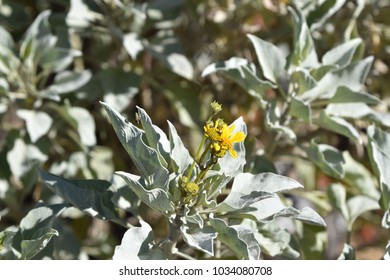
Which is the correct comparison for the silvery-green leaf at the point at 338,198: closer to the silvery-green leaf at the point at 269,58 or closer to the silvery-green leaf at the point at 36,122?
the silvery-green leaf at the point at 269,58

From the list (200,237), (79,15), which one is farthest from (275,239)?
(79,15)

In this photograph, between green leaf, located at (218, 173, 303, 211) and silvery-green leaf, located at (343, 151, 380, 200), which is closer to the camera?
green leaf, located at (218, 173, 303, 211)

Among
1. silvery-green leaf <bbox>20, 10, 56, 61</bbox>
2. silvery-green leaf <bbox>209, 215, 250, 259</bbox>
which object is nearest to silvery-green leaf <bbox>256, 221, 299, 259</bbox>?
silvery-green leaf <bbox>209, 215, 250, 259</bbox>

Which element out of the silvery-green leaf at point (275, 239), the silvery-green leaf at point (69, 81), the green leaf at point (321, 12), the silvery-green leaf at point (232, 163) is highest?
the green leaf at point (321, 12)

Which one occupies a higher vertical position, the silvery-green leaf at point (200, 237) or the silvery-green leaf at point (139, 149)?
the silvery-green leaf at point (139, 149)

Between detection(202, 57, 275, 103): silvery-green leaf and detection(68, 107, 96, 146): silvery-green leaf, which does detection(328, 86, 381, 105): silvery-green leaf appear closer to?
detection(202, 57, 275, 103): silvery-green leaf

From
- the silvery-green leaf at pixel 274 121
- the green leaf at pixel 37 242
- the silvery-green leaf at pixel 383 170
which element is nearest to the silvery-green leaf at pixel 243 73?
the silvery-green leaf at pixel 274 121
